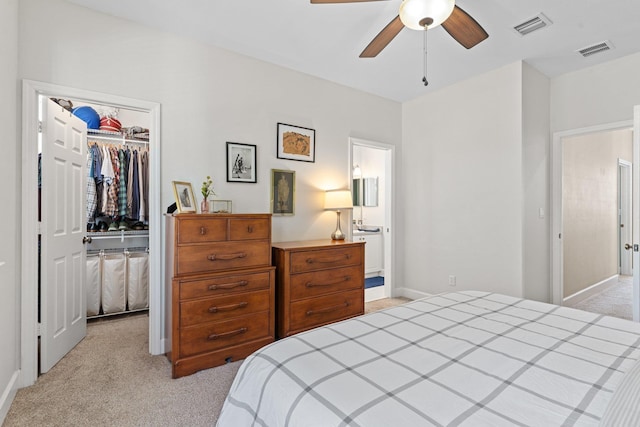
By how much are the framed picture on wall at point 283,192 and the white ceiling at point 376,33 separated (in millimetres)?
1164

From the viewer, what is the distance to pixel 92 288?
11.1 feet

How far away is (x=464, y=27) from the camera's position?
204 centimetres

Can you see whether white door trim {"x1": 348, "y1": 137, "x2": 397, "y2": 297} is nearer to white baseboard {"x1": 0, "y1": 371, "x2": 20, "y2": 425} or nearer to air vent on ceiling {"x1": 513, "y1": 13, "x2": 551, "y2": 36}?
air vent on ceiling {"x1": 513, "y1": 13, "x2": 551, "y2": 36}

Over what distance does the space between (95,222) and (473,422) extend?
426 cm

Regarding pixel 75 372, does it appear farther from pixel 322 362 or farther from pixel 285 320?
pixel 322 362

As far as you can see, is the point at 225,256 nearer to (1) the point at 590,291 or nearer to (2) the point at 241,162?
(2) the point at 241,162

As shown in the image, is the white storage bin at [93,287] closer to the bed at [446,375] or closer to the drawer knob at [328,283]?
the drawer knob at [328,283]

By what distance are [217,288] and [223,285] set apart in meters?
0.05

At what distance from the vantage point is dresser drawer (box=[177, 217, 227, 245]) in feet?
7.51

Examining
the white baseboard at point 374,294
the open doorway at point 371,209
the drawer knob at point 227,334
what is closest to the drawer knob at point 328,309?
the drawer knob at point 227,334

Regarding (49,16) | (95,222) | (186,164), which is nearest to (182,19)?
(49,16)

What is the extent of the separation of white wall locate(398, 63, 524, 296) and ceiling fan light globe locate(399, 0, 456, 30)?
6.31ft

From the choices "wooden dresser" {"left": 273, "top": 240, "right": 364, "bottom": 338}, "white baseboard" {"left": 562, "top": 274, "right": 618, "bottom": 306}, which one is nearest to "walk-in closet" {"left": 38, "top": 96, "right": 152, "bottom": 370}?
"wooden dresser" {"left": 273, "top": 240, "right": 364, "bottom": 338}

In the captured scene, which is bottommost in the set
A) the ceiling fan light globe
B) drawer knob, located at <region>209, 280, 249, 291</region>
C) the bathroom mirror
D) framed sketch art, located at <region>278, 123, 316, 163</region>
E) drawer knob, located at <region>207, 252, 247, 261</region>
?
drawer knob, located at <region>209, 280, 249, 291</region>
